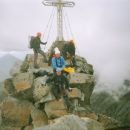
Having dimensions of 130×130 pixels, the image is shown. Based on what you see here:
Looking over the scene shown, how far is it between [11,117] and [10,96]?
1.94 meters

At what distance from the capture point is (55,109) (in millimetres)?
34531

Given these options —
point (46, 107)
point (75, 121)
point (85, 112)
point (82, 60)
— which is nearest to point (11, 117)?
point (46, 107)

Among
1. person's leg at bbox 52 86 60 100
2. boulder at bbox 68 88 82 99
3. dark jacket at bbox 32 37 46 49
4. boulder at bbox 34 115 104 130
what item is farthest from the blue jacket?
dark jacket at bbox 32 37 46 49

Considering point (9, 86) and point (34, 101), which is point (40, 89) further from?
point (9, 86)

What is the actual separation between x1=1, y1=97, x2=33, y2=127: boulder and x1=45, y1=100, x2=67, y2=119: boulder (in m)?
2.37

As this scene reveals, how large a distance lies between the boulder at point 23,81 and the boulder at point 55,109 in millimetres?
2715

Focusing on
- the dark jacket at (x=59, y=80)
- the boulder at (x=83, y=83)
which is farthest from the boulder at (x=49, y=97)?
the dark jacket at (x=59, y=80)

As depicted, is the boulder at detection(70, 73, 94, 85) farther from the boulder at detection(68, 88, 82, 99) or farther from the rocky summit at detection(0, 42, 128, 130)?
the boulder at detection(68, 88, 82, 99)

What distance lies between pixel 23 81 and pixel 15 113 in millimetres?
2817

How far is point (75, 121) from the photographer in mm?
22047

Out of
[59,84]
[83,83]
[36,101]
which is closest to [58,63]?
[59,84]

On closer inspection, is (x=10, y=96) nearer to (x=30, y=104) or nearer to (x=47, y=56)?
(x=30, y=104)

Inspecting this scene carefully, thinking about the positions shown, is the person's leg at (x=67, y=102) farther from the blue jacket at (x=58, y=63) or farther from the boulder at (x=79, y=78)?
the blue jacket at (x=58, y=63)

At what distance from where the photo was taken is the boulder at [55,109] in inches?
1350
